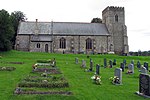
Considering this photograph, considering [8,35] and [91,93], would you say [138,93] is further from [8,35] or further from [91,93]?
[8,35]

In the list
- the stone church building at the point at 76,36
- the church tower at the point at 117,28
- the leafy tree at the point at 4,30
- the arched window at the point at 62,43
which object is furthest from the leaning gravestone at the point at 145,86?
the church tower at the point at 117,28

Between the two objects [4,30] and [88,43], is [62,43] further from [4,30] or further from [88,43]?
[4,30]

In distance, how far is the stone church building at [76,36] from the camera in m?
69.9

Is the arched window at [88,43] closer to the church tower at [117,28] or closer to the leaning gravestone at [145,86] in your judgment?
the church tower at [117,28]

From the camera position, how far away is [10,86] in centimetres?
1867

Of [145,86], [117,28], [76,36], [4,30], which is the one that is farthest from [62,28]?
[145,86]

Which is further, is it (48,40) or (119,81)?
(48,40)

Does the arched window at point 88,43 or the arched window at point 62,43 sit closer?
the arched window at point 62,43

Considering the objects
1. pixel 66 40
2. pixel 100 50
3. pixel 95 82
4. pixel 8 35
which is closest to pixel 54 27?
pixel 66 40

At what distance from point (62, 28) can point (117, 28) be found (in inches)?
645

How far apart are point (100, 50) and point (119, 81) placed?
5321 cm

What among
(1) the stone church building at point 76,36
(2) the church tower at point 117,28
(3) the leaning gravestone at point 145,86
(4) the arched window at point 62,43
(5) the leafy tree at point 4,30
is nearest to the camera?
(3) the leaning gravestone at point 145,86

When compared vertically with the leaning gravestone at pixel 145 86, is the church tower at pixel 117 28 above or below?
above

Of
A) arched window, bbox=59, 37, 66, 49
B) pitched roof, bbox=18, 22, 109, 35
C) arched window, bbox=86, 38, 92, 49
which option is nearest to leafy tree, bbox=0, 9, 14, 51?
pitched roof, bbox=18, 22, 109, 35
